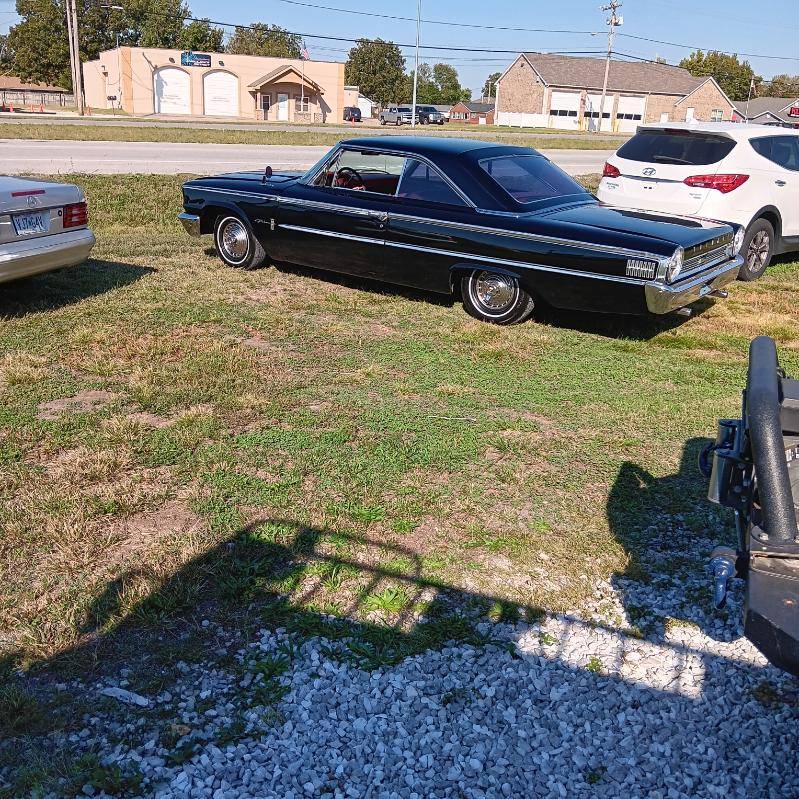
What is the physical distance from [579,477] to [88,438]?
9.35 feet

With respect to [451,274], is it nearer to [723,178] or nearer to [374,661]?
[723,178]

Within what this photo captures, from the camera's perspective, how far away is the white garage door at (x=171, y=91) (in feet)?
186

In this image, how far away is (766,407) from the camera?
99.3 inches

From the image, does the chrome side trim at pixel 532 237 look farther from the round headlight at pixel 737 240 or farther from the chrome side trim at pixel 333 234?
the round headlight at pixel 737 240

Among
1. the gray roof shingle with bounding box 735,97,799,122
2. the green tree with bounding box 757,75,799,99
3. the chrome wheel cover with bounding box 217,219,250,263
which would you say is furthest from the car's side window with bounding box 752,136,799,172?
the green tree with bounding box 757,75,799,99

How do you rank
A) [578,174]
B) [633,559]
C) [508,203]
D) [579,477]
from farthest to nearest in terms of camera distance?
1. [578,174]
2. [508,203]
3. [579,477]
4. [633,559]

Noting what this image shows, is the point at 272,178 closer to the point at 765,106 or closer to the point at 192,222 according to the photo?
the point at 192,222

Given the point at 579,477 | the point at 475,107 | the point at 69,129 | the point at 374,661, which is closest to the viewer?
the point at 374,661

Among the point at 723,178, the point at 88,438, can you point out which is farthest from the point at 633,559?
the point at 723,178

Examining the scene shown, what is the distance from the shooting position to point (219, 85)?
192ft

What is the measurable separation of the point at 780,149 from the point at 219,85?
54789mm

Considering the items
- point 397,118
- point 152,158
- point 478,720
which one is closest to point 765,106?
point 397,118

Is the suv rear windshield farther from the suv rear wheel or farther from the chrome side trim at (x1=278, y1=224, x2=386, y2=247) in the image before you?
the chrome side trim at (x1=278, y1=224, x2=386, y2=247)

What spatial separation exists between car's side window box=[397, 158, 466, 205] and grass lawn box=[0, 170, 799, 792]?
3.43ft
